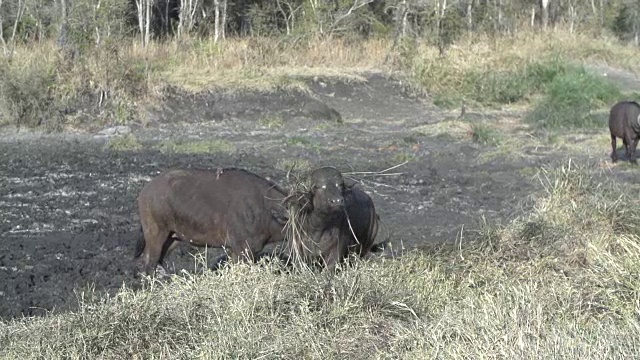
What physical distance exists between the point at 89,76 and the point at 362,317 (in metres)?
18.3

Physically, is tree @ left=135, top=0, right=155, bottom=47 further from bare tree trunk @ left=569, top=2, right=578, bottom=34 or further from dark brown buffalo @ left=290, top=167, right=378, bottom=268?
dark brown buffalo @ left=290, top=167, right=378, bottom=268

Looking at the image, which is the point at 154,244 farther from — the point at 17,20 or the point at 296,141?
the point at 17,20

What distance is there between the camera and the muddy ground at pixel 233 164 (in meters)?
10.6

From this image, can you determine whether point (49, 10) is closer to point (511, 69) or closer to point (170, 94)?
point (170, 94)

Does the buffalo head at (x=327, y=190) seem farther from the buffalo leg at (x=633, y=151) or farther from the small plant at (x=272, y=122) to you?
the small plant at (x=272, y=122)

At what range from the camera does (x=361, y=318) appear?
696 cm

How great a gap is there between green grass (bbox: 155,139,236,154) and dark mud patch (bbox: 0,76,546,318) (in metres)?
0.19

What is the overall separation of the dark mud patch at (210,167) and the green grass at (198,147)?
0.19m

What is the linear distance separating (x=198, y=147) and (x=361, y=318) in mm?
13177

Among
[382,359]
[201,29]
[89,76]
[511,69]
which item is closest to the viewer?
[382,359]

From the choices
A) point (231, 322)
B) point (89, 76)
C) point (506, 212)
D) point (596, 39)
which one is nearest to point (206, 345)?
point (231, 322)

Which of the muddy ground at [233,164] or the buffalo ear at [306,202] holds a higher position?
the buffalo ear at [306,202]

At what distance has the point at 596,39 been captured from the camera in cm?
3822

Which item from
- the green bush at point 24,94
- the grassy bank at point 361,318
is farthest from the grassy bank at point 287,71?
the grassy bank at point 361,318
